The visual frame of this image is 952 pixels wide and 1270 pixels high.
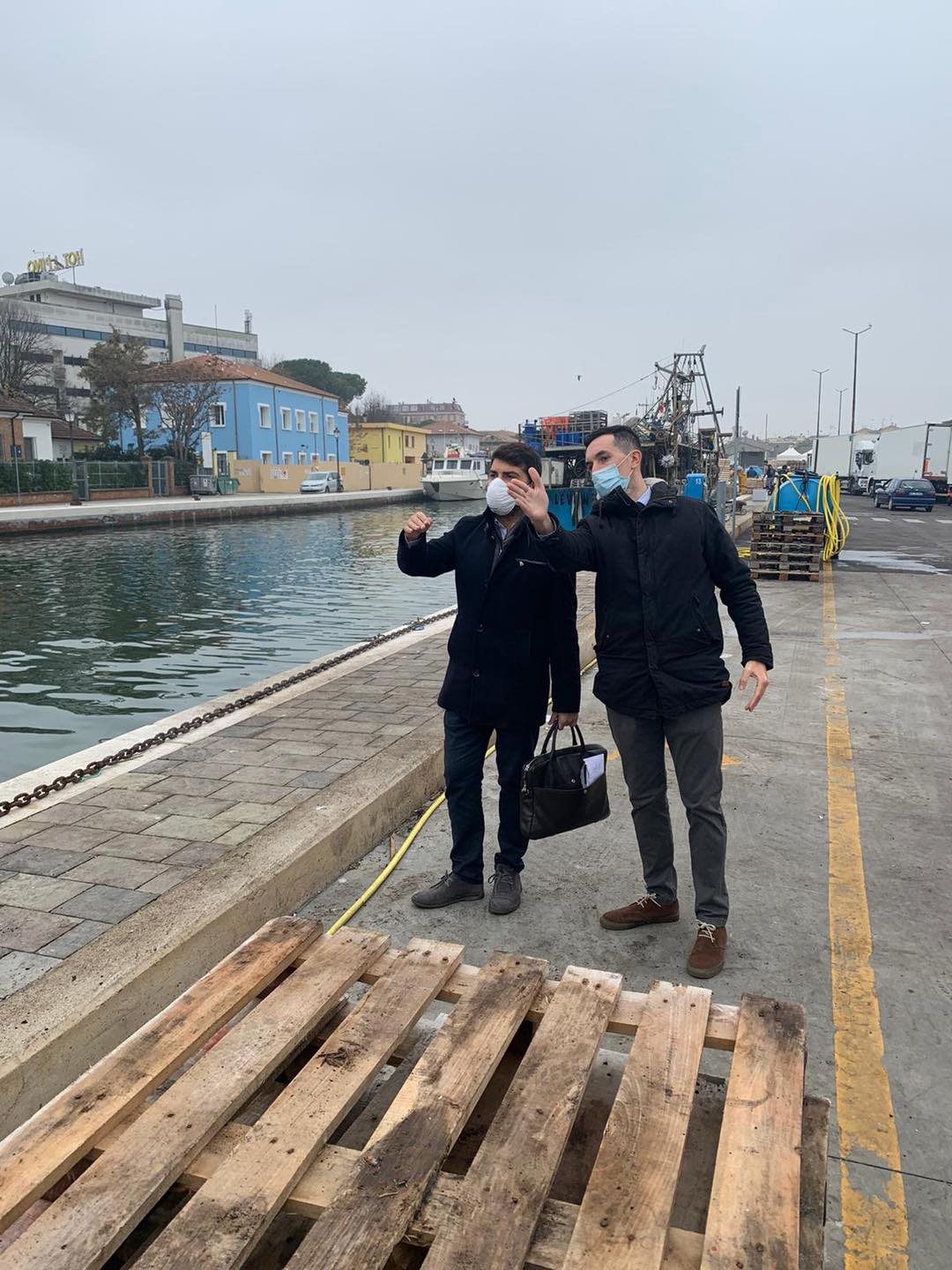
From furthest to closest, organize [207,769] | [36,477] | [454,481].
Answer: [454,481] < [36,477] < [207,769]

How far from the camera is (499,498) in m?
3.59

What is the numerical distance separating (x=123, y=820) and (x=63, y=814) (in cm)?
35

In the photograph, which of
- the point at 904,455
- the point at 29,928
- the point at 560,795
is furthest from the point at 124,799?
the point at 904,455

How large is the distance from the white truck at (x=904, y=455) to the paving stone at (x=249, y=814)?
137ft

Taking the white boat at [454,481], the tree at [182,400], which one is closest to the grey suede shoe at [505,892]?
the white boat at [454,481]

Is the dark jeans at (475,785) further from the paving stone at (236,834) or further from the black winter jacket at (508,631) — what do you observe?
the paving stone at (236,834)

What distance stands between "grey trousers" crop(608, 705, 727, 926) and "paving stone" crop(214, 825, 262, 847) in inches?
66.1

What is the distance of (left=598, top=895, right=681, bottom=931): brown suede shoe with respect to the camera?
3621 millimetres

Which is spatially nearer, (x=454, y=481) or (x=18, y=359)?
(x=454, y=481)

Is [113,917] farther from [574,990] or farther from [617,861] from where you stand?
[617,861]

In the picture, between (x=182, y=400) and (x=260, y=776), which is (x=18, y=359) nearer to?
(x=182, y=400)

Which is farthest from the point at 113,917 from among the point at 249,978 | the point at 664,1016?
the point at 664,1016

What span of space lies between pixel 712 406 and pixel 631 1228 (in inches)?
1293

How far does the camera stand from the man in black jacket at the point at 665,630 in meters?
3.39
